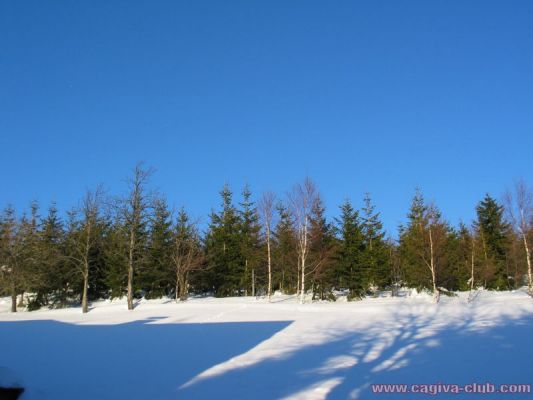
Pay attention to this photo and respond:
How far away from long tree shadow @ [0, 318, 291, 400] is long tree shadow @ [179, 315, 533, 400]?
114cm

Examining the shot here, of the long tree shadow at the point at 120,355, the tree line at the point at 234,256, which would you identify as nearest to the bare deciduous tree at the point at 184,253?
the tree line at the point at 234,256

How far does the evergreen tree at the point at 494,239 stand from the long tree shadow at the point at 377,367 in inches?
1270

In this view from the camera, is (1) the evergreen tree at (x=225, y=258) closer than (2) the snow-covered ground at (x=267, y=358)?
No

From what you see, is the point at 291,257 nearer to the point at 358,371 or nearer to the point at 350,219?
the point at 350,219

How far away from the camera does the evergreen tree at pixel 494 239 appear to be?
4319 cm

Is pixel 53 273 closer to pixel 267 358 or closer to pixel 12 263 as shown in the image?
pixel 12 263

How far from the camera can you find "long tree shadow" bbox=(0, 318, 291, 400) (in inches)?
294

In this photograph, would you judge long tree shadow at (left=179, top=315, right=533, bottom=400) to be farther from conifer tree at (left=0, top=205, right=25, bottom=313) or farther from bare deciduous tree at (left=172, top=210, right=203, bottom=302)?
conifer tree at (left=0, top=205, right=25, bottom=313)

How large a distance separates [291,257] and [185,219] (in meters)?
11.9

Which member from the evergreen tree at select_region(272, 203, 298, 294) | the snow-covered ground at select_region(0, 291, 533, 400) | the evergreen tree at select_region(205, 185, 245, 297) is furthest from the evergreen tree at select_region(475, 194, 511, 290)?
the snow-covered ground at select_region(0, 291, 533, 400)

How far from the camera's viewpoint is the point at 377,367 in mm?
8781

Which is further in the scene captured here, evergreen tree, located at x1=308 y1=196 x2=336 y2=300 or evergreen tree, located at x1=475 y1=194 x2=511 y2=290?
evergreen tree, located at x1=475 y1=194 x2=511 y2=290

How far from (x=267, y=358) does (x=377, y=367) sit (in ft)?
8.70

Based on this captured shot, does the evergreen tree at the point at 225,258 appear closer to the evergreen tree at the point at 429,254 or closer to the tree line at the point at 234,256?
the tree line at the point at 234,256
